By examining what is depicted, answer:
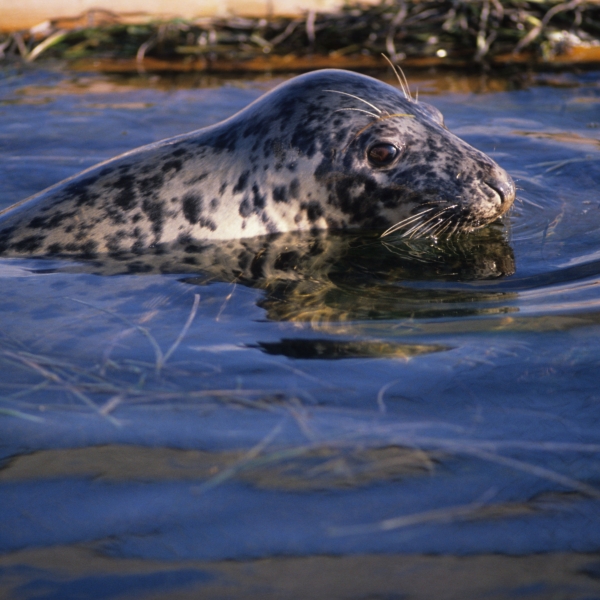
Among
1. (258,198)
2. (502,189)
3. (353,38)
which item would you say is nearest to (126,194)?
(258,198)

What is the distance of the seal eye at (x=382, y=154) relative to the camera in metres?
3.65

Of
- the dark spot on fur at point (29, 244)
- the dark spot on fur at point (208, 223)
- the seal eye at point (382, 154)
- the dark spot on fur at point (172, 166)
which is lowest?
the dark spot on fur at point (29, 244)

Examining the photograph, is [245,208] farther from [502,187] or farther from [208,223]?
[502,187]

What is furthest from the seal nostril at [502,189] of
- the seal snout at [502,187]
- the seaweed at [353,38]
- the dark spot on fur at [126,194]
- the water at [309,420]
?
the seaweed at [353,38]

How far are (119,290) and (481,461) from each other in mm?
1677

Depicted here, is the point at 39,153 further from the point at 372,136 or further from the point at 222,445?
the point at 222,445

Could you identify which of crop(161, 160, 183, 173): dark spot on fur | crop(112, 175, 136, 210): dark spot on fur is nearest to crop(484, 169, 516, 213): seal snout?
crop(161, 160, 183, 173): dark spot on fur

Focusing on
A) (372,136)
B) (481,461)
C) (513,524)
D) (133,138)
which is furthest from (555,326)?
(133,138)

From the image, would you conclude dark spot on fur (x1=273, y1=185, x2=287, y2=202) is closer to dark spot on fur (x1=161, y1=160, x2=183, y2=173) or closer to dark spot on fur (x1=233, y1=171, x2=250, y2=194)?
dark spot on fur (x1=233, y1=171, x2=250, y2=194)

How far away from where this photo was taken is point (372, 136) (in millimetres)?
3648

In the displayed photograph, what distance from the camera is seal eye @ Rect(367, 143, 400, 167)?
3.65 meters

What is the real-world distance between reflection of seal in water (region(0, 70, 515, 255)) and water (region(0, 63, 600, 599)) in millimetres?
141

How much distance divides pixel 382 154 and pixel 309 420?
70.8 inches

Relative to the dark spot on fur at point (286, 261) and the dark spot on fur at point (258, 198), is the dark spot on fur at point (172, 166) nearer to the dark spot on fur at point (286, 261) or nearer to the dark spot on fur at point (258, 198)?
the dark spot on fur at point (258, 198)
